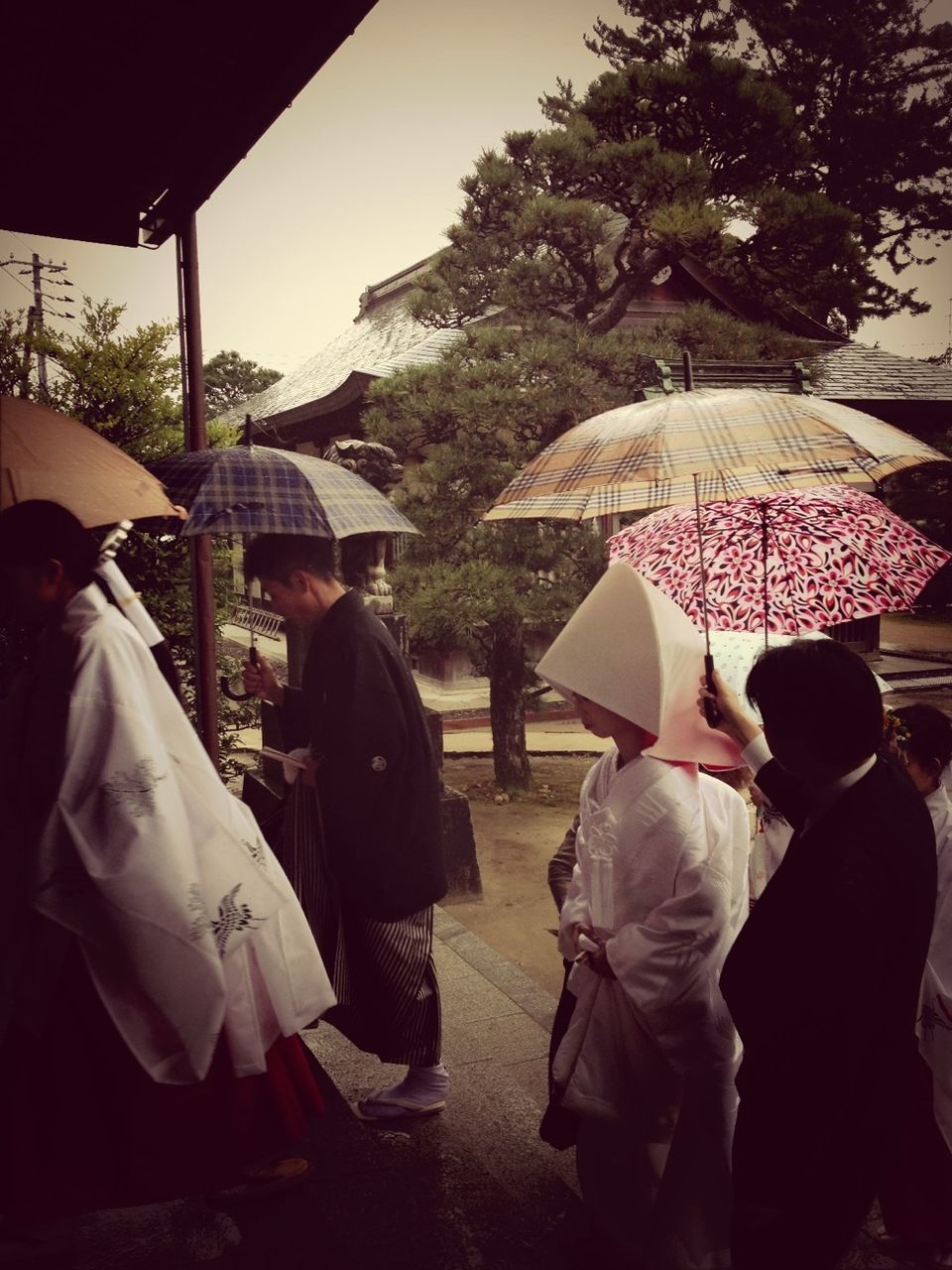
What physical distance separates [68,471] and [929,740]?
271 centimetres

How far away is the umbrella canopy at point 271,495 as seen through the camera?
3.46 metres

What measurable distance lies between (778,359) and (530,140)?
156 inches

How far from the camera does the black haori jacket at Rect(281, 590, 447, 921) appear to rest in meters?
3.08

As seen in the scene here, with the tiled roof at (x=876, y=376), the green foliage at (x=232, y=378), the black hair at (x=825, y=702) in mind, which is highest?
the green foliage at (x=232, y=378)

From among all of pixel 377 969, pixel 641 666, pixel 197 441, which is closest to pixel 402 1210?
pixel 377 969

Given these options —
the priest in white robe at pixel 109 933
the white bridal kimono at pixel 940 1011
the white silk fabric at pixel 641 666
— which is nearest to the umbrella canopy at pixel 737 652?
the white silk fabric at pixel 641 666

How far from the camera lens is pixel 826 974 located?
1686 mm

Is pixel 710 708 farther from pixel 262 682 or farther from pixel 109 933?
pixel 262 682

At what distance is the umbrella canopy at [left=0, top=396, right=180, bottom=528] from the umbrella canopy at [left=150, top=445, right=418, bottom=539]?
56 centimetres

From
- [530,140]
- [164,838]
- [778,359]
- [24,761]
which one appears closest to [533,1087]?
[164,838]

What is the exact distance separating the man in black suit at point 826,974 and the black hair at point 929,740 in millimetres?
1092

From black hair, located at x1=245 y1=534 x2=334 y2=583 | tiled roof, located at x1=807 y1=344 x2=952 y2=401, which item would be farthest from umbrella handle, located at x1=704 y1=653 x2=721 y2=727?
tiled roof, located at x1=807 y1=344 x2=952 y2=401

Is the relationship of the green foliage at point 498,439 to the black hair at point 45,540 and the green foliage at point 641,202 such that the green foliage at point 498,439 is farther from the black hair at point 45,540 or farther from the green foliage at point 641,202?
the black hair at point 45,540

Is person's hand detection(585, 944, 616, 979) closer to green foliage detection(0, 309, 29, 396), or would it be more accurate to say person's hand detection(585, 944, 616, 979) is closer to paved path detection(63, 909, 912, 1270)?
paved path detection(63, 909, 912, 1270)
